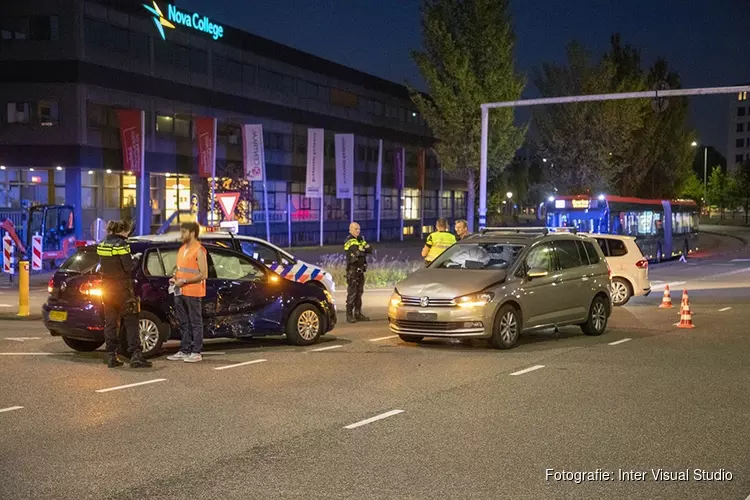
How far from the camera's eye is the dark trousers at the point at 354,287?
16.5m

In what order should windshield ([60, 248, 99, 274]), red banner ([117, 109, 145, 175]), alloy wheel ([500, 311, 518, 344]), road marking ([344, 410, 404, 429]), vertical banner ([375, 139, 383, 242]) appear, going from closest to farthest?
road marking ([344, 410, 404, 429])
windshield ([60, 248, 99, 274])
alloy wheel ([500, 311, 518, 344])
red banner ([117, 109, 145, 175])
vertical banner ([375, 139, 383, 242])

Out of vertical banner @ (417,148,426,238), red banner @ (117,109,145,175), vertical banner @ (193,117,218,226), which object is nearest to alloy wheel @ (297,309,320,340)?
red banner @ (117,109,145,175)

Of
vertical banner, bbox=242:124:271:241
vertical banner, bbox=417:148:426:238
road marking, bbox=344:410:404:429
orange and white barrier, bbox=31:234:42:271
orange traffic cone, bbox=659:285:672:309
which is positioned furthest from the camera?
vertical banner, bbox=417:148:426:238

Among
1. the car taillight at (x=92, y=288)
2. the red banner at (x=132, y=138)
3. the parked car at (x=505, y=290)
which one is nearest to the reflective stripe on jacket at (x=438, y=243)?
the parked car at (x=505, y=290)

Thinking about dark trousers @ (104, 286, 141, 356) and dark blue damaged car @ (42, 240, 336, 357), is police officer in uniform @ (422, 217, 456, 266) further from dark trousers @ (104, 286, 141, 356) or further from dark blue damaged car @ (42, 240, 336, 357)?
dark trousers @ (104, 286, 141, 356)

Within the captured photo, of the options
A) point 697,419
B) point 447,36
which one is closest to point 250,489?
point 697,419

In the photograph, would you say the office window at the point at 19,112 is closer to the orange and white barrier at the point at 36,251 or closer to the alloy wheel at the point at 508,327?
the orange and white barrier at the point at 36,251

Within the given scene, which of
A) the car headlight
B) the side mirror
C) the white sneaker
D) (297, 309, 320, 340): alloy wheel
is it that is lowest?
the white sneaker

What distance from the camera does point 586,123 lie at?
51562 millimetres

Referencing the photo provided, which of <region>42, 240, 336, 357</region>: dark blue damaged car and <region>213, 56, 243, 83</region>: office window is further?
<region>213, 56, 243, 83</region>: office window

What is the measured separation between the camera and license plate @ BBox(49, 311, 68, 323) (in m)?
12.1

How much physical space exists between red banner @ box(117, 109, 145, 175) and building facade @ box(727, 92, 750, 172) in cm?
15556

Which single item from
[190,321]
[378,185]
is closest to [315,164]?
[378,185]

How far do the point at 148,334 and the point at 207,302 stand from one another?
0.92 metres
